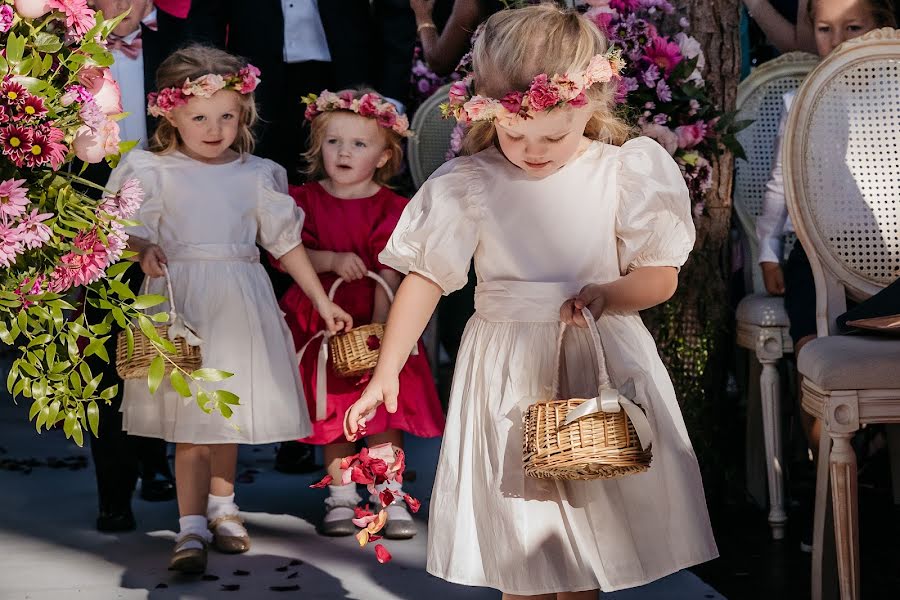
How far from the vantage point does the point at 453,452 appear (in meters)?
2.73

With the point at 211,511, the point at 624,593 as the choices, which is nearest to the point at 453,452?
the point at 624,593

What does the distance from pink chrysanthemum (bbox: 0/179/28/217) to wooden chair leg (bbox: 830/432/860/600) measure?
6.12ft

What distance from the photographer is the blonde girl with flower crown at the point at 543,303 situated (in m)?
2.62

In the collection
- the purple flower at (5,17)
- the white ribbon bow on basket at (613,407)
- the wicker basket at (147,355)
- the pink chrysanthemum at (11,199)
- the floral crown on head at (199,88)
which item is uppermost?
the purple flower at (5,17)

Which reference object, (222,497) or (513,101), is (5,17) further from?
(222,497)

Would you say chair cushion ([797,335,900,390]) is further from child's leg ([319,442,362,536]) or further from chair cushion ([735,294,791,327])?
child's leg ([319,442,362,536])

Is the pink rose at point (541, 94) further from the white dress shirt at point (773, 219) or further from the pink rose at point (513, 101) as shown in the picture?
the white dress shirt at point (773, 219)

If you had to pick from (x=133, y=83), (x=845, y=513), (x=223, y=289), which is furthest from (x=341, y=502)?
(x=845, y=513)

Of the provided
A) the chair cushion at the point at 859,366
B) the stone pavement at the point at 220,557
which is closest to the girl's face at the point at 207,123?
the stone pavement at the point at 220,557

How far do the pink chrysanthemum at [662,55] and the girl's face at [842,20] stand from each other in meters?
0.59

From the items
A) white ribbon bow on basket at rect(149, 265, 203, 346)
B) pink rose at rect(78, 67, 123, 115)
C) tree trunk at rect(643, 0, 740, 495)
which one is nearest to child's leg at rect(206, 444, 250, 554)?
white ribbon bow on basket at rect(149, 265, 203, 346)

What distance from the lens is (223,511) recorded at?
4070mm

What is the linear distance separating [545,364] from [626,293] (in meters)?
0.22

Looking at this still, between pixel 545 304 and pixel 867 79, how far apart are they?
4.81 feet
